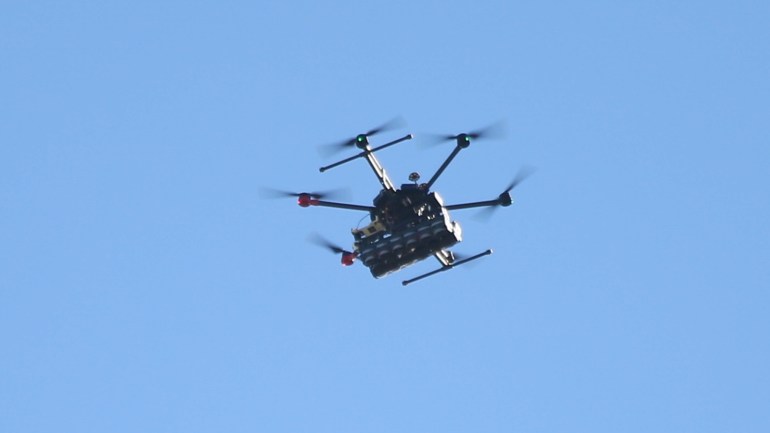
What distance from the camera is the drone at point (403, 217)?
7775 cm

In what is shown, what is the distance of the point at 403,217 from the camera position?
78.8m

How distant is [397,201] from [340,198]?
A: 2.53 meters

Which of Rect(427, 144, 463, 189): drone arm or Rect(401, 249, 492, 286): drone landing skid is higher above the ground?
Rect(427, 144, 463, 189): drone arm

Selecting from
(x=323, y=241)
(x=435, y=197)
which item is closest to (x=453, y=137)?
(x=435, y=197)

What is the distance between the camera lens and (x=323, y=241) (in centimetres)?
8231

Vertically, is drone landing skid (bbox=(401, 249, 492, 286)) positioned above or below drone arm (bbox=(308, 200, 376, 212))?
below

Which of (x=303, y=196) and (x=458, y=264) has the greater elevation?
(x=303, y=196)

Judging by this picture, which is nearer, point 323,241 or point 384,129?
point 384,129

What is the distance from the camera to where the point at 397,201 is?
79.0 meters

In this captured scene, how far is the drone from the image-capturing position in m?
77.8

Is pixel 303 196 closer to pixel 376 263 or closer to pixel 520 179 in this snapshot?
pixel 376 263

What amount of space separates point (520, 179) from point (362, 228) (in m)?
6.97

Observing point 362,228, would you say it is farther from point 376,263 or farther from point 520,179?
point 520,179

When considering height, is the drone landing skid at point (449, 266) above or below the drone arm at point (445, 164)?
below
